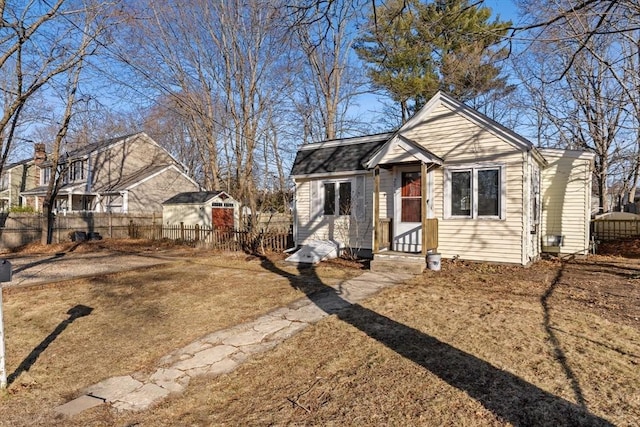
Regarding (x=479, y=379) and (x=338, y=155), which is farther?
(x=338, y=155)

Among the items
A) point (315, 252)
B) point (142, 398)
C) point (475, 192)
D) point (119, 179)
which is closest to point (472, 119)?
point (475, 192)

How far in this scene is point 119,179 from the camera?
26.8m

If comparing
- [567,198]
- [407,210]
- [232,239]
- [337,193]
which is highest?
[337,193]

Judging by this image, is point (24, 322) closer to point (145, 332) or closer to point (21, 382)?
point (145, 332)

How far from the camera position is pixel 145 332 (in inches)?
212

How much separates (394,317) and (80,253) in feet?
47.0

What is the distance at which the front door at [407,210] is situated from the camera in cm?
1093

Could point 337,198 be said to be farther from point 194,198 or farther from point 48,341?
point 194,198

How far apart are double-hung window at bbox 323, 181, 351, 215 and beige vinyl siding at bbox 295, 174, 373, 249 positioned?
155mm

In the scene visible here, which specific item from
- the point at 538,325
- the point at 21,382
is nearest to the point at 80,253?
the point at 21,382

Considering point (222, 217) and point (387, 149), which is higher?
point (387, 149)

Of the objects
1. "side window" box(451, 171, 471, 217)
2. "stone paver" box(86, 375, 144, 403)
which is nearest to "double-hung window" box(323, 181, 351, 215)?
"side window" box(451, 171, 471, 217)

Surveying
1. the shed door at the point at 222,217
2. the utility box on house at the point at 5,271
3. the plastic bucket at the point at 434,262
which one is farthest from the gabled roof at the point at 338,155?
the utility box on house at the point at 5,271

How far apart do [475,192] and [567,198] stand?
14.9ft
